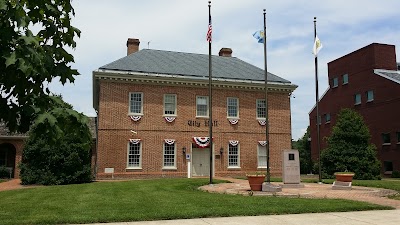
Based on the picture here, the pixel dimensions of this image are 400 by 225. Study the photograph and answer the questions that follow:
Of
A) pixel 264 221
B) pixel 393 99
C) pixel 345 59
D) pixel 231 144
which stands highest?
pixel 345 59

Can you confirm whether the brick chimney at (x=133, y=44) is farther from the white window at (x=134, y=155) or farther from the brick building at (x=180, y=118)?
the white window at (x=134, y=155)

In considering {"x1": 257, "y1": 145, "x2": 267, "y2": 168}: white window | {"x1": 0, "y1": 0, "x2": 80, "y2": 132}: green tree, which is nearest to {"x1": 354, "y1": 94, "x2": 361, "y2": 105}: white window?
{"x1": 257, "y1": 145, "x2": 267, "y2": 168}: white window

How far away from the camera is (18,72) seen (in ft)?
12.7

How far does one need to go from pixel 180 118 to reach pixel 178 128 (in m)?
0.74

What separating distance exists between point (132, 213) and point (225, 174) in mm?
19454

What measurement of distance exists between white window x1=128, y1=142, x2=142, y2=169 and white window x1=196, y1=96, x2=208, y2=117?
5105mm

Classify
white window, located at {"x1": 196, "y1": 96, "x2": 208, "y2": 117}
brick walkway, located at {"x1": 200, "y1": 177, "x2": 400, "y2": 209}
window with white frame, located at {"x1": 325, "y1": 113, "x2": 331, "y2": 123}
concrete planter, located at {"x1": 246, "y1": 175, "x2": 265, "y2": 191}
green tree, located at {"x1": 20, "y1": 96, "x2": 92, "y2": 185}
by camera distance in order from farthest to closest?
window with white frame, located at {"x1": 325, "y1": 113, "x2": 331, "y2": 123} < white window, located at {"x1": 196, "y1": 96, "x2": 208, "y2": 117} < green tree, located at {"x1": 20, "y1": 96, "x2": 92, "y2": 185} < concrete planter, located at {"x1": 246, "y1": 175, "x2": 265, "y2": 191} < brick walkway, located at {"x1": 200, "y1": 177, "x2": 400, "y2": 209}

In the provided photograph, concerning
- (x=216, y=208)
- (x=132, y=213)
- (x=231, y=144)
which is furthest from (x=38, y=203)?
(x=231, y=144)

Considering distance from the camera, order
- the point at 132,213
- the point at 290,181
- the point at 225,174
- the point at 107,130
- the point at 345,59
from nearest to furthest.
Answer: the point at 132,213 < the point at 290,181 < the point at 107,130 < the point at 225,174 < the point at 345,59

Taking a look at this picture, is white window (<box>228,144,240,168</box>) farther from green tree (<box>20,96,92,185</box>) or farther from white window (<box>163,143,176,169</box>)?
green tree (<box>20,96,92,185</box>)

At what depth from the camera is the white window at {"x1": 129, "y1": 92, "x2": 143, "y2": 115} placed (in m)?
27.5

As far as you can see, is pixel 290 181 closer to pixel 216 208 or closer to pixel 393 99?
pixel 216 208

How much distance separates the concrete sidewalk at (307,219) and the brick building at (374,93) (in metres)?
28.8

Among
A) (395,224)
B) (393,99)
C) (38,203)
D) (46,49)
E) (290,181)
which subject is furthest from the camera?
(393,99)
